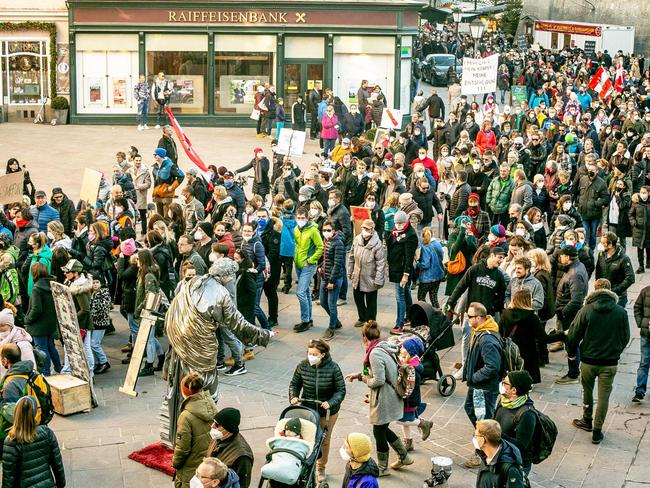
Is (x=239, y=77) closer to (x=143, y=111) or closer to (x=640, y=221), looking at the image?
(x=143, y=111)

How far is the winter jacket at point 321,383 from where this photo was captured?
10977mm

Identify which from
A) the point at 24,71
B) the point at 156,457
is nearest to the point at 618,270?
the point at 156,457

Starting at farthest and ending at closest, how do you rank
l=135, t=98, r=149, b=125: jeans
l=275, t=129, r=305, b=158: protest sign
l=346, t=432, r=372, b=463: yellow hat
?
l=135, t=98, r=149, b=125: jeans < l=275, t=129, r=305, b=158: protest sign < l=346, t=432, r=372, b=463: yellow hat

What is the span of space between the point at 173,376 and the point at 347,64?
27.1 m

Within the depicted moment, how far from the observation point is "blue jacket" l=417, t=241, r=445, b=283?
16281mm

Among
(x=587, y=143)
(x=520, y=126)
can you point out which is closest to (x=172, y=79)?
(x=520, y=126)

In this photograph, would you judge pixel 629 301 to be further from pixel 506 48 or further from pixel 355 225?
pixel 506 48

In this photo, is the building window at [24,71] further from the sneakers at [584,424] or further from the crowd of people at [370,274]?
the sneakers at [584,424]

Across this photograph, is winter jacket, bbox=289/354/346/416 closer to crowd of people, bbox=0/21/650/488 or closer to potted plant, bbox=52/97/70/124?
crowd of people, bbox=0/21/650/488

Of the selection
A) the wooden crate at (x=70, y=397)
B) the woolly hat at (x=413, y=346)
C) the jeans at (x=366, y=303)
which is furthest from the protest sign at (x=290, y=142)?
the woolly hat at (x=413, y=346)

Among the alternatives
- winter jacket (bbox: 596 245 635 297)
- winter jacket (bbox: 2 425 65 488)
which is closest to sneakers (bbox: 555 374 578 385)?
winter jacket (bbox: 596 245 635 297)

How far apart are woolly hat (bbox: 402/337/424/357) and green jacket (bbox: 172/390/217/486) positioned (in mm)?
2444

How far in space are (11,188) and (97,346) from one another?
4.26 metres

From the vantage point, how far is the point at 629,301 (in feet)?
59.9
